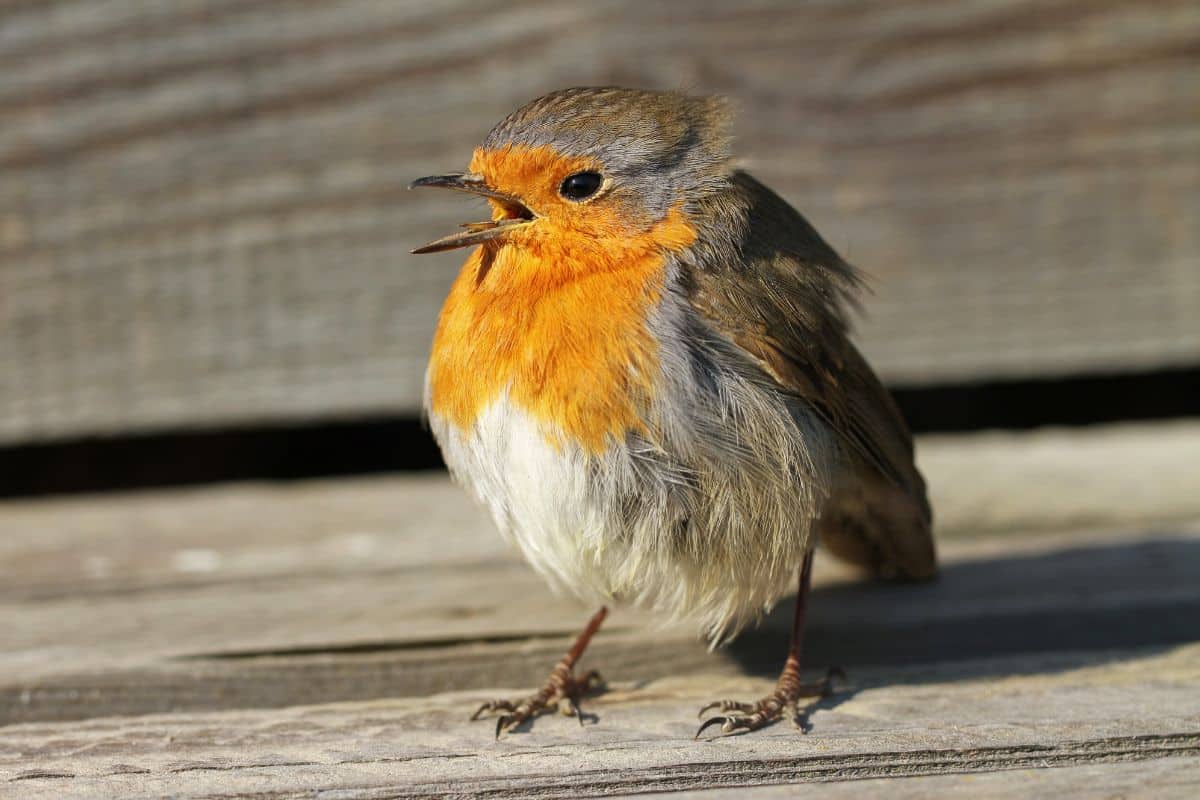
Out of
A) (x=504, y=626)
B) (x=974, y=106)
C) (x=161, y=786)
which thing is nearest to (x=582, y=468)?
(x=504, y=626)

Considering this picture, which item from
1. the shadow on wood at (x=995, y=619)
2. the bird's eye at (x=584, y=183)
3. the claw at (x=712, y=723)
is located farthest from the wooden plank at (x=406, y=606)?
the bird's eye at (x=584, y=183)

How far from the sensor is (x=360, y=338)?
12.6 ft

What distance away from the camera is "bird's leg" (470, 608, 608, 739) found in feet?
6.99

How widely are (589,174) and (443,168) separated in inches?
51.0

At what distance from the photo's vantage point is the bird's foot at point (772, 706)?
2.06m

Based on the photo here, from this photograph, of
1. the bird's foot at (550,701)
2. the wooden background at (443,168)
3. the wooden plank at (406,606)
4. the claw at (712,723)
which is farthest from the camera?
the wooden background at (443,168)

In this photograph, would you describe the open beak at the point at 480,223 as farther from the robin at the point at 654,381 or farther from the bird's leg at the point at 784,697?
the bird's leg at the point at 784,697

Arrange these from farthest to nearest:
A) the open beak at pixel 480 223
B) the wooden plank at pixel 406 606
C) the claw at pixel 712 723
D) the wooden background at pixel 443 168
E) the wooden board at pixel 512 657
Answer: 1. the wooden background at pixel 443 168
2. the open beak at pixel 480 223
3. the wooden plank at pixel 406 606
4. the claw at pixel 712 723
5. the wooden board at pixel 512 657

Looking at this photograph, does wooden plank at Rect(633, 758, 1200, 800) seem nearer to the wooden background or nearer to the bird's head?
the bird's head

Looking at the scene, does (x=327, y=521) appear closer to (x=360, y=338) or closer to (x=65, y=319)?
(x=360, y=338)

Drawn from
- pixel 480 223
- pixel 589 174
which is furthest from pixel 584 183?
pixel 480 223

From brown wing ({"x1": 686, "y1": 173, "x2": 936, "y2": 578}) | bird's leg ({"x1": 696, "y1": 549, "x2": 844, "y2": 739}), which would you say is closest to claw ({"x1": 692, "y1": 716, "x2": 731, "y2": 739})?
bird's leg ({"x1": 696, "y1": 549, "x2": 844, "y2": 739})

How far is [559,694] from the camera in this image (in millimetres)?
2281

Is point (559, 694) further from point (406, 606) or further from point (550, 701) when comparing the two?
point (406, 606)
